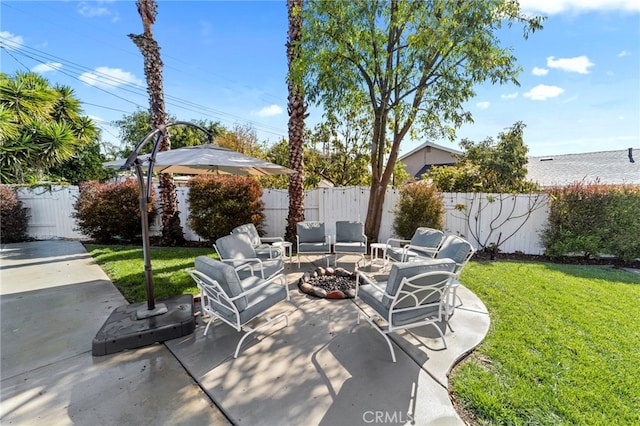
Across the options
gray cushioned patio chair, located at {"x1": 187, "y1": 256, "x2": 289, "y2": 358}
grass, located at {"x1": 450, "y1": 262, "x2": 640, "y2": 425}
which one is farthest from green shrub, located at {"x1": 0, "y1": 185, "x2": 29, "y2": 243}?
grass, located at {"x1": 450, "y1": 262, "x2": 640, "y2": 425}

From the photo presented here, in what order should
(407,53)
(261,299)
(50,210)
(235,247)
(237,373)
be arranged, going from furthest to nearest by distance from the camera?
(50,210) < (407,53) < (235,247) < (261,299) < (237,373)

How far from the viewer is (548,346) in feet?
10.5

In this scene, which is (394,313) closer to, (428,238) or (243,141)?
(428,238)

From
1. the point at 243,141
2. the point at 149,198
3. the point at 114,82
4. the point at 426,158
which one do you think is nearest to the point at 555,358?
the point at 149,198

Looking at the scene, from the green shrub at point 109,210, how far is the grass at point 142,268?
627 mm

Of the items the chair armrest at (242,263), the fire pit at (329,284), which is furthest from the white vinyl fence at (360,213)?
the chair armrest at (242,263)

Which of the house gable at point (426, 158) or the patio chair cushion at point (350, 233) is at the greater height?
the house gable at point (426, 158)

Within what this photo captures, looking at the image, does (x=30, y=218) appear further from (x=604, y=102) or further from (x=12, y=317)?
(x=604, y=102)

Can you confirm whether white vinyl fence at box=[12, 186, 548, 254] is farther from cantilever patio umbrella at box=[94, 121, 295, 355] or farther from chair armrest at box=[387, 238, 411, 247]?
cantilever patio umbrella at box=[94, 121, 295, 355]

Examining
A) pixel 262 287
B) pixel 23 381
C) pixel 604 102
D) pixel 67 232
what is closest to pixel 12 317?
pixel 23 381

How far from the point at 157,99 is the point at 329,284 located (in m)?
7.36

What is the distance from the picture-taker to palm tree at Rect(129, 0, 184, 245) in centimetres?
745

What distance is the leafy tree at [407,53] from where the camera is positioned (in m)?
5.74

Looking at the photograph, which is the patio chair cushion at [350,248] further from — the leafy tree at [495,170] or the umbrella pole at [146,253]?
the leafy tree at [495,170]
